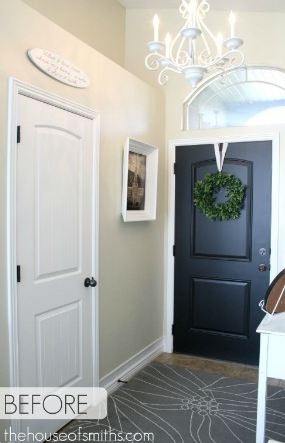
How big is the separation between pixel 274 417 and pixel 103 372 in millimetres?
1267

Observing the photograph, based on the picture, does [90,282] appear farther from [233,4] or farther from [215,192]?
[233,4]

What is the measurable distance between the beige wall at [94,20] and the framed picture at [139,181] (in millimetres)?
1146

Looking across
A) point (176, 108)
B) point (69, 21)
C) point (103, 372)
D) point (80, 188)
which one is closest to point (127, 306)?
point (103, 372)

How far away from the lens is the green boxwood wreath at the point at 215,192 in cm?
362

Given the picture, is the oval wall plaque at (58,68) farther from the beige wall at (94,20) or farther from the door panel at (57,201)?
the beige wall at (94,20)

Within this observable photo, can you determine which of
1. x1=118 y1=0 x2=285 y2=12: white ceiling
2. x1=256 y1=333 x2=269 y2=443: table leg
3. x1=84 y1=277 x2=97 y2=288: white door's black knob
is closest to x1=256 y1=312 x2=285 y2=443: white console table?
x1=256 y1=333 x2=269 y2=443: table leg

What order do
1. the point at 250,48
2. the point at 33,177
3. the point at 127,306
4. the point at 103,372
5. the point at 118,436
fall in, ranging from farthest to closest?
the point at 250,48, the point at 127,306, the point at 103,372, the point at 118,436, the point at 33,177

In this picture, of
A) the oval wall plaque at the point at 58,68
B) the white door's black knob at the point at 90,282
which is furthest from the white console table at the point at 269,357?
the oval wall plaque at the point at 58,68

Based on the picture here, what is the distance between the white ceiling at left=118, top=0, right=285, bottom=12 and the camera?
3322mm

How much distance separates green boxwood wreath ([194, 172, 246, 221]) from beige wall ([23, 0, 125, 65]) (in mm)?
1559

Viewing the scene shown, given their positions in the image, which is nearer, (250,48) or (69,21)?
(69,21)

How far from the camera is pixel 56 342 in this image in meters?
2.51

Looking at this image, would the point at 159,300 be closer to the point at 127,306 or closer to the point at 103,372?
the point at 127,306

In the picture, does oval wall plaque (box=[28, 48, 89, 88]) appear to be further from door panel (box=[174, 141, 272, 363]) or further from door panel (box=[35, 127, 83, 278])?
door panel (box=[174, 141, 272, 363])
